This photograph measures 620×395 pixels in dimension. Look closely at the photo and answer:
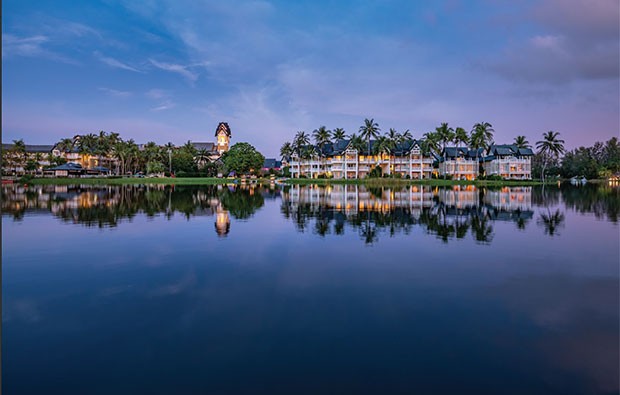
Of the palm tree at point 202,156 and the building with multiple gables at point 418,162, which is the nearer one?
the building with multiple gables at point 418,162

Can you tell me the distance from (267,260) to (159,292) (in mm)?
4693

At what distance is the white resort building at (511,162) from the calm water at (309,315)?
10695 centimetres

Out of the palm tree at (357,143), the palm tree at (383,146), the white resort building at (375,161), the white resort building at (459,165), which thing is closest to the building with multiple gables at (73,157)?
the white resort building at (375,161)

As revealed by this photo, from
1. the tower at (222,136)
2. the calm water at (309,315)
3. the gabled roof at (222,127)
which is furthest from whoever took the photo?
the tower at (222,136)

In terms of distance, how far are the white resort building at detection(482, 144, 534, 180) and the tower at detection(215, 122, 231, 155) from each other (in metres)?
116

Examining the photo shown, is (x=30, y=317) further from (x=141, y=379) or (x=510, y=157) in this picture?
(x=510, y=157)

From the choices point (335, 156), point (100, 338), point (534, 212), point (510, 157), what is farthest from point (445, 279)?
point (510, 157)

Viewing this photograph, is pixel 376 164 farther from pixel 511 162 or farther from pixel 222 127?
pixel 222 127

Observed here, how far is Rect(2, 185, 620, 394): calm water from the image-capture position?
7.16 metres

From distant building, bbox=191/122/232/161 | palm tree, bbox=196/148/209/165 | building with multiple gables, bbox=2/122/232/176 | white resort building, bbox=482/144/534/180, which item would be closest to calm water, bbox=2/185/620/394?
white resort building, bbox=482/144/534/180

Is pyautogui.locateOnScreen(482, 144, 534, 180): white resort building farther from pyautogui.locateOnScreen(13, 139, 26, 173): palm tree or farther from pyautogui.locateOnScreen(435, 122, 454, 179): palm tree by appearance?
pyautogui.locateOnScreen(13, 139, 26, 173): palm tree

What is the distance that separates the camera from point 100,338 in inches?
335

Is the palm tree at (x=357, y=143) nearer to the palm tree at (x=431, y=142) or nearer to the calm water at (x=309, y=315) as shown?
the palm tree at (x=431, y=142)

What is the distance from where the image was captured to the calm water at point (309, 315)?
23.5 feet
